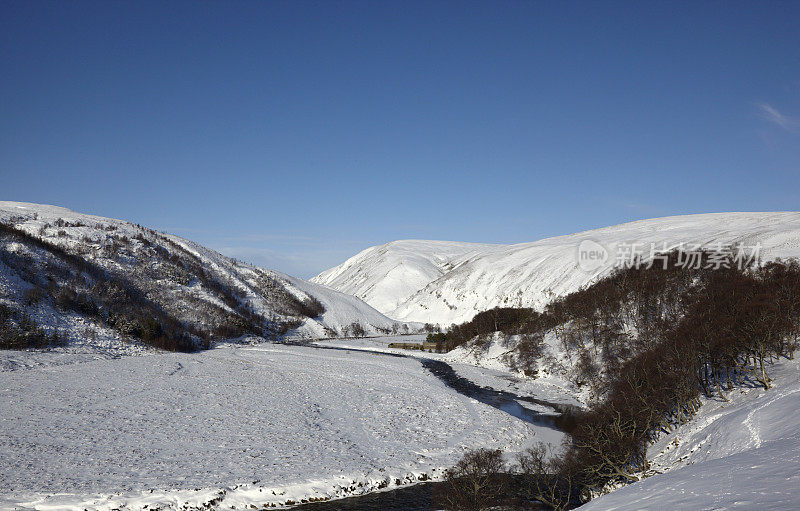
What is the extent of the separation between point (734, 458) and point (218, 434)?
2484 centimetres

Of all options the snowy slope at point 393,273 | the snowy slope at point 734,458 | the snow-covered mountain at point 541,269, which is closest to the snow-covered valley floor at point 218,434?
the snowy slope at point 734,458

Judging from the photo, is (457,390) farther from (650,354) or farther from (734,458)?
(734,458)

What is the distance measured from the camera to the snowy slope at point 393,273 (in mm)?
139500

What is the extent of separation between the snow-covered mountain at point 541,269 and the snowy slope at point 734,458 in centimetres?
4246

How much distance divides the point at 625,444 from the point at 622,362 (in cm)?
2033

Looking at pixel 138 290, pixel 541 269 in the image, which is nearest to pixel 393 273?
pixel 541 269

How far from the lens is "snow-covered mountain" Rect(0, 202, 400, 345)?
5534cm

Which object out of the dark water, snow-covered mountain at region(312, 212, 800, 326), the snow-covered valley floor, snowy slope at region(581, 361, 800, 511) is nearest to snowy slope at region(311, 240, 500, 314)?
snow-covered mountain at region(312, 212, 800, 326)

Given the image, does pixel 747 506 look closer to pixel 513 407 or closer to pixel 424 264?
pixel 513 407

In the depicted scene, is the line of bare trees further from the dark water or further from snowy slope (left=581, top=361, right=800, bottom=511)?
the dark water

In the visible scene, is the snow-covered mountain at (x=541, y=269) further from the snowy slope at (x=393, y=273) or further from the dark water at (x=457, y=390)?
the dark water at (x=457, y=390)

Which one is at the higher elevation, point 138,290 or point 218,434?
point 138,290

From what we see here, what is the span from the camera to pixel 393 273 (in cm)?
15238

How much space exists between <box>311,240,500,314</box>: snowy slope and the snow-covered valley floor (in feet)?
305
